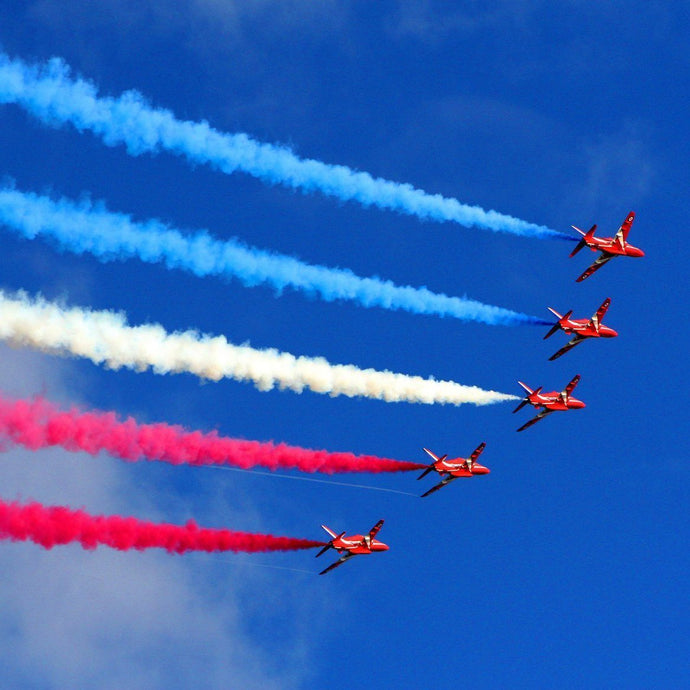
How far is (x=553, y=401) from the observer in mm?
76938

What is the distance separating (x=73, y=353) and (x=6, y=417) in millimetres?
3968

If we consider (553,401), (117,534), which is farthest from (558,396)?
(117,534)

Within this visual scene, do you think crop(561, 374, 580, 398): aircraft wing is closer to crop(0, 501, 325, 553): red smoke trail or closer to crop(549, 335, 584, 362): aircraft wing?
crop(549, 335, 584, 362): aircraft wing

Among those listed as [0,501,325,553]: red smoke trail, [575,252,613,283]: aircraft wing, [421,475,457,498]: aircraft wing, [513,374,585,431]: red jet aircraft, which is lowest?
[0,501,325,553]: red smoke trail

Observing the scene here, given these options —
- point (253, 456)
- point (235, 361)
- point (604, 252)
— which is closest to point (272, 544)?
point (253, 456)

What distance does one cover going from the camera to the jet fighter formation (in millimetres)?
71106

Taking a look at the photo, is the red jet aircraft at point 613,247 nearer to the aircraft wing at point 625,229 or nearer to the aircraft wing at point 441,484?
the aircraft wing at point 625,229

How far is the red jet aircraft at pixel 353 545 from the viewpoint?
228 ft

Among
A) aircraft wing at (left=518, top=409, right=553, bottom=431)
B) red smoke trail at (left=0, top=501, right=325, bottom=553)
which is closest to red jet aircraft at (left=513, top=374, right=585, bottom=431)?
aircraft wing at (left=518, top=409, right=553, bottom=431)

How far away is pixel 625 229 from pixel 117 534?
105 ft

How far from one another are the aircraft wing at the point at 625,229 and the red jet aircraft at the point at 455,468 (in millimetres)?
12000

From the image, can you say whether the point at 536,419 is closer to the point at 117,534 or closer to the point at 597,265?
the point at 597,265

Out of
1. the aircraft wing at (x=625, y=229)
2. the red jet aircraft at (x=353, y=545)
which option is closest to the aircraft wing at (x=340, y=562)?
the red jet aircraft at (x=353, y=545)

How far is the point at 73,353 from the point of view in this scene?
171ft
